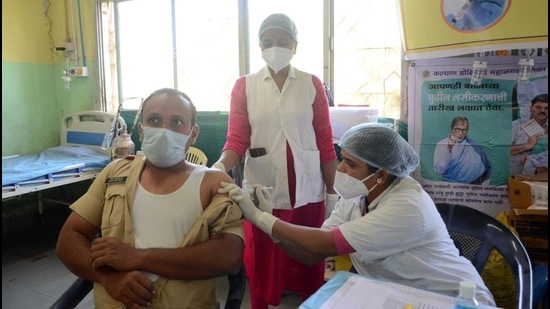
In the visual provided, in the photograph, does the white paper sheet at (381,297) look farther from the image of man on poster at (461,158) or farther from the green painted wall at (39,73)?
the green painted wall at (39,73)

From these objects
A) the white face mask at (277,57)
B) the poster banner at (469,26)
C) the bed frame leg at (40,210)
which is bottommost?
the bed frame leg at (40,210)

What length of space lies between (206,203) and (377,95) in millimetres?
1907

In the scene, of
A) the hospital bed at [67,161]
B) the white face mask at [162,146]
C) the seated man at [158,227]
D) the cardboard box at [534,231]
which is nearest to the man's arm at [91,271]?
the seated man at [158,227]

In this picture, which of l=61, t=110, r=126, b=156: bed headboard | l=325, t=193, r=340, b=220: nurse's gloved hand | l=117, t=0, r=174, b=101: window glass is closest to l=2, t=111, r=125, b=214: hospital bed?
l=61, t=110, r=126, b=156: bed headboard

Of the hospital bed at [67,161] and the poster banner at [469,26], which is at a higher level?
the poster banner at [469,26]

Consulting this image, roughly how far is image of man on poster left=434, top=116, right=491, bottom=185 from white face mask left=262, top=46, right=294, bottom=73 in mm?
1009

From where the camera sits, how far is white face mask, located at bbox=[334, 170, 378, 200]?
142 centimetres

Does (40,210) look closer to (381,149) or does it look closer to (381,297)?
(381,149)

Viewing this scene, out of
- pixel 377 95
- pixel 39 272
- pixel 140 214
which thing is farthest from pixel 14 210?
pixel 377 95

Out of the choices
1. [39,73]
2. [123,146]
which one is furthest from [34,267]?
[39,73]

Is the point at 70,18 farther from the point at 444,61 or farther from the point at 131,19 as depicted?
the point at 444,61

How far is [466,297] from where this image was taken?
928 mm

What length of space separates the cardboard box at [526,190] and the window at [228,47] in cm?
110

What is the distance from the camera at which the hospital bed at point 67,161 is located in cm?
298
